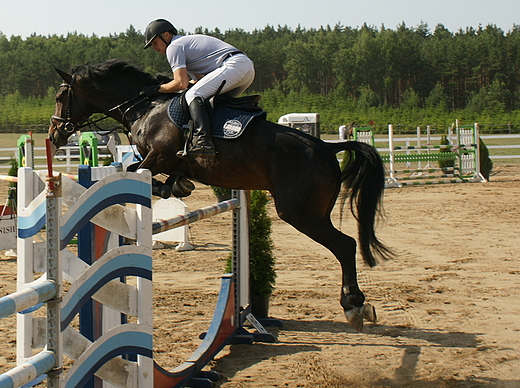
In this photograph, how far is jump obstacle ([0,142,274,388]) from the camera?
75.4 inches

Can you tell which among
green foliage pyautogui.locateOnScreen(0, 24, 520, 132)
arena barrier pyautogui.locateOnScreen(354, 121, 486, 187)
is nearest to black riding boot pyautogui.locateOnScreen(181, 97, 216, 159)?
arena barrier pyautogui.locateOnScreen(354, 121, 486, 187)

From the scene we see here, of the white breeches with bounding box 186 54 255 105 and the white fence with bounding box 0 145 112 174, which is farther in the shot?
the white fence with bounding box 0 145 112 174

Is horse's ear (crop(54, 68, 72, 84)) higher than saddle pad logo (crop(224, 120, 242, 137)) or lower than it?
higher

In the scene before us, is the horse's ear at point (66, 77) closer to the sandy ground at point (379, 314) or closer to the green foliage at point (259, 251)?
the green foliage at point (259, 251)

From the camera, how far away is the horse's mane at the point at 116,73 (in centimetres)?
460

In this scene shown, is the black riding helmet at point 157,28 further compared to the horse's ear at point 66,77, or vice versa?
the horse's ear at point 66,77

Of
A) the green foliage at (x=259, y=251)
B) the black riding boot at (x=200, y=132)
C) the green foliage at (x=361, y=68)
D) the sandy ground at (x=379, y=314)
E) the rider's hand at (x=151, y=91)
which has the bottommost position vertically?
the sandy ground at (x=379, y=314)

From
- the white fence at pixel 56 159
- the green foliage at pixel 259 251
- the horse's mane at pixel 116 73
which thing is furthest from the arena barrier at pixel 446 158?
the horse's mane at pixel 116 73

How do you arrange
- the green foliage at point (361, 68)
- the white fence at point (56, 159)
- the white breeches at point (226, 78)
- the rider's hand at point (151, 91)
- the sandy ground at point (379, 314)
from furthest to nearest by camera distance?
the green foliage at point (361, 68), the white fence at point (56, 159), the rider's hand at point (151, 91), the white breeches at point (226, 78), the sandy ground at point (379, 314)

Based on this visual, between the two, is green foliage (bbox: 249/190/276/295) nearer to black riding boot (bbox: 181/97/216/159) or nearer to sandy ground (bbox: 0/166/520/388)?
sandy ground (bbox: 0/166/520/388)

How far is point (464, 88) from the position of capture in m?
78.3

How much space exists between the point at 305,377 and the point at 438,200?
920cm

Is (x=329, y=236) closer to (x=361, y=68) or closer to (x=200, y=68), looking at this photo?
(x=200, y=68)

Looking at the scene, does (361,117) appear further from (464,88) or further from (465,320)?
(465,320)
